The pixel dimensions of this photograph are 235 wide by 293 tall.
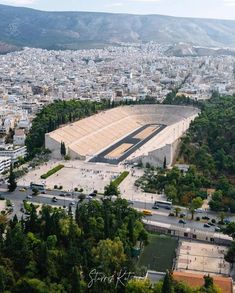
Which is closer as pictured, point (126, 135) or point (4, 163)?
point (4, 163)

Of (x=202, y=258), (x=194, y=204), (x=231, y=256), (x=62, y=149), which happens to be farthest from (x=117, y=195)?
(x=62, y=149)

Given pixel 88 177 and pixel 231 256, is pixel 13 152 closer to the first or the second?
pixel 88 177

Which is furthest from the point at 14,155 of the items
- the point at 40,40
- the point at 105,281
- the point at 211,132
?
the point at 40,40

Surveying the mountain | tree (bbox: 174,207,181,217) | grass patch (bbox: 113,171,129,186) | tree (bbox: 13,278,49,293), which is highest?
the mountain

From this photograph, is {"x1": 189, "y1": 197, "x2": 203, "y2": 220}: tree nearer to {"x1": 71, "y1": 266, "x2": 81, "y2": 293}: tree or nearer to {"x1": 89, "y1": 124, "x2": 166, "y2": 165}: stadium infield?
{"x1": 71, "y1": 266, "x2": 81, "y2": 293}: tree

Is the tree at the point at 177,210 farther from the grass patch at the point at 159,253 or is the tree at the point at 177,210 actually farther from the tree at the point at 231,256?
the tree at the point at 231,256

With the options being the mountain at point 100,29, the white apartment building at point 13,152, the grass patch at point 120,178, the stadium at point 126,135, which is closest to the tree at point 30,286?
the grass patch at point 120,178

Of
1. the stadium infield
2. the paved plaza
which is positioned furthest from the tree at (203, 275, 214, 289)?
the stadium infield
